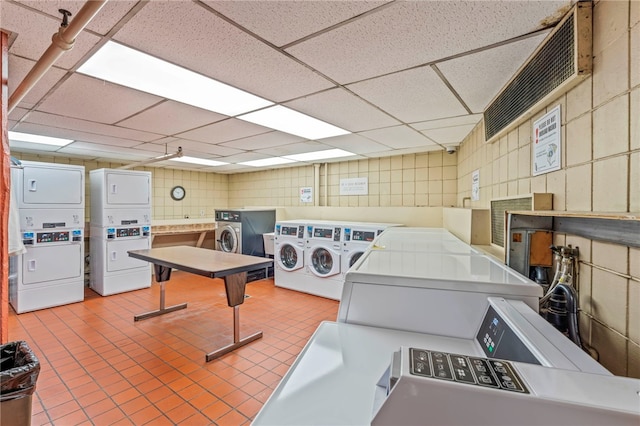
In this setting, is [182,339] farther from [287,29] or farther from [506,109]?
[506,109]

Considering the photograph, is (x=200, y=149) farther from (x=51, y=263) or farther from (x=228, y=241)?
(x=51, y=263)

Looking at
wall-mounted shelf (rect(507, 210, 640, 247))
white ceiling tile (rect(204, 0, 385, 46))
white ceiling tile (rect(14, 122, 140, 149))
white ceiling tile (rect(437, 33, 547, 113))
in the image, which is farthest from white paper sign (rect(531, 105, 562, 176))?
white ceiling tile (rect(14, 122, 140, 149))

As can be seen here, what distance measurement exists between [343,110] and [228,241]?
404 cm

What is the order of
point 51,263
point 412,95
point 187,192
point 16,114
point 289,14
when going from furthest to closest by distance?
point 187,192, point 51,263, point 16,114, point 412,95, point 289,14

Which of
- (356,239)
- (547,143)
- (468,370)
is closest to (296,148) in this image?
(356,239)

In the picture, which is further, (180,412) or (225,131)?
(225,131)

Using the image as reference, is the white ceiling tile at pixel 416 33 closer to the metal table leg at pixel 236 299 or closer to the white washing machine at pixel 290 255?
the metal table leg at pixel 236 299

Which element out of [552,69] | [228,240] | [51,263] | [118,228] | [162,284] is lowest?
[162,284]

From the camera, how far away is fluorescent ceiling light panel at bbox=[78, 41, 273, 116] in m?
1.74

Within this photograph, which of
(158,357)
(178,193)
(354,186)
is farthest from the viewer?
(178,193)

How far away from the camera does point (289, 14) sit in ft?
4.38

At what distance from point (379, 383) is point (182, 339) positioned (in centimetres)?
278

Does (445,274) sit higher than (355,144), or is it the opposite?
(355,144)

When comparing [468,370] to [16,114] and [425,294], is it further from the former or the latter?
[16,114]
